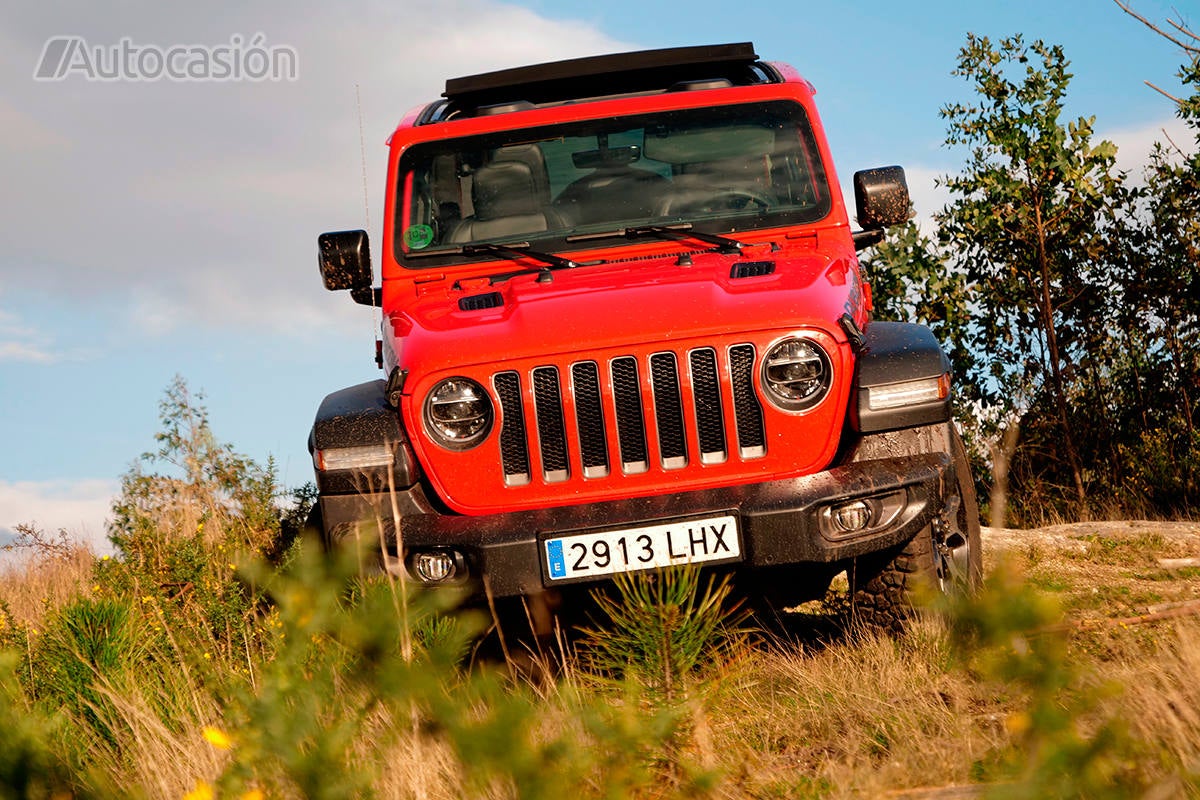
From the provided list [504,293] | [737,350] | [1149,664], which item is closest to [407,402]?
[504,293]

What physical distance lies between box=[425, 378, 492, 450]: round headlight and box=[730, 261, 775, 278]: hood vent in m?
1.04

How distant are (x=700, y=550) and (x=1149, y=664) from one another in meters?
1.36

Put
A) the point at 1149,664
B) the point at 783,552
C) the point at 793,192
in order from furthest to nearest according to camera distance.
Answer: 1. the point at 793,192
2. the point at 783,552
3. the point at 1149,664

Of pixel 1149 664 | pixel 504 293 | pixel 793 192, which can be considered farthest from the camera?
pixel 793 192

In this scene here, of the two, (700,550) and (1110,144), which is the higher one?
(1110,144)

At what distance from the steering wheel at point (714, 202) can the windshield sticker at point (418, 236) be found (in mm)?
1013

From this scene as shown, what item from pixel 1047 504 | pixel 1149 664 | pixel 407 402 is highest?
pixel 407 402

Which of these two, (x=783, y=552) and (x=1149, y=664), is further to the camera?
(x=783, y=552)

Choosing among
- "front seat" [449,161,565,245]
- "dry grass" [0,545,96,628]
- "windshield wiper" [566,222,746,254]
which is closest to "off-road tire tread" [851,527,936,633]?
"windshield wiper" [566,222,746,254]

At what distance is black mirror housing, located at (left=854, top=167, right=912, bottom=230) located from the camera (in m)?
5.87

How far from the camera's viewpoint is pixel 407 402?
4656 mm

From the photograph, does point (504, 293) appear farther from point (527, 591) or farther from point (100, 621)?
point (100, 621)

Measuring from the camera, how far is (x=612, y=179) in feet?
19.2

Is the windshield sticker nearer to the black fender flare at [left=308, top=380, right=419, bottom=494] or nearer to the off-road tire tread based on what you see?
the black fender flare at [left=308, top=380, right=419, bottom=494]
